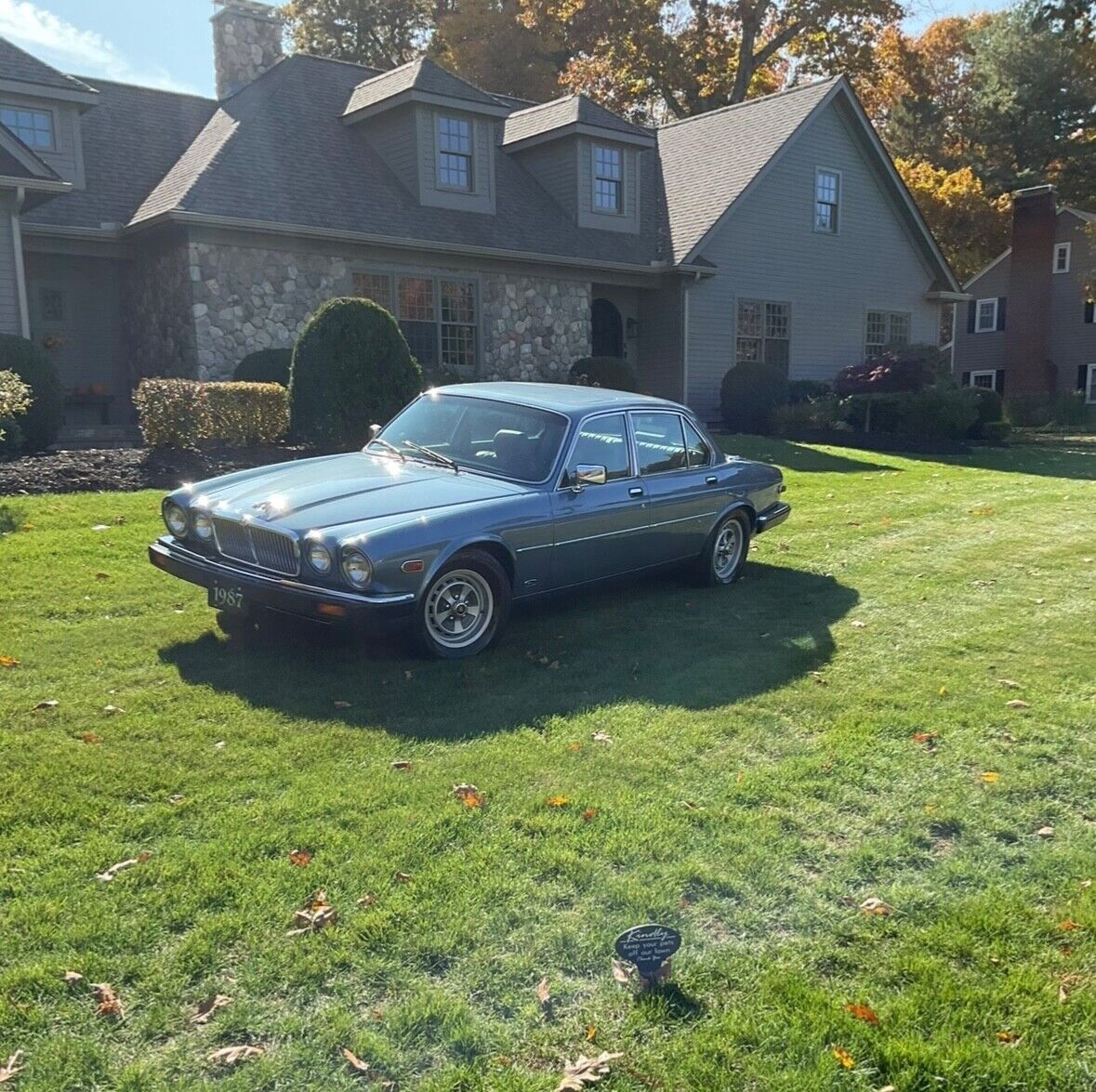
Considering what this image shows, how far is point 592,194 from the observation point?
73.8 ft

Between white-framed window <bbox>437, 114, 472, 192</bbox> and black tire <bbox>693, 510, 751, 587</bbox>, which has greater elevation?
white-framed window <bbox>437, 114, 472, 192</bbox>

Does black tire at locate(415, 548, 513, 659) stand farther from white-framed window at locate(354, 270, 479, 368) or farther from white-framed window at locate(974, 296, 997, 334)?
white-framed window at locate(974, 296, 997, 334)

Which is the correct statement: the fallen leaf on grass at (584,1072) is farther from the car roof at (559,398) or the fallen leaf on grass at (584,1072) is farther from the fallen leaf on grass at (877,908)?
the car roof at (559,398)

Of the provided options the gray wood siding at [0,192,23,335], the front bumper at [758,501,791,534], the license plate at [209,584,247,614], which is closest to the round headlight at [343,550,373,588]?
the license plate at [209,584,247,614]

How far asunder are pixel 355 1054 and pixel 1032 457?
1970 centimetres

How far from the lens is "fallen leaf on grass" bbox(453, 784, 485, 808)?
4.25m

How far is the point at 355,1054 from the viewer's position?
2762 millimetres

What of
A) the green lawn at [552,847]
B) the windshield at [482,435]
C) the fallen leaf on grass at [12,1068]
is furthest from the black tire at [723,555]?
the fallen leaf on grass at [12,1068]

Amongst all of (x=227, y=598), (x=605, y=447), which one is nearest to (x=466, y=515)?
(x=227, y=598)

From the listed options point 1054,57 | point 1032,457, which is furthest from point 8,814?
point 1054,57

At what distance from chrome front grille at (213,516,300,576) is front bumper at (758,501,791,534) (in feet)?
14.3

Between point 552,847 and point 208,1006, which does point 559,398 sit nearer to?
point 552,847

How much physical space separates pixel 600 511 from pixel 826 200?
2115cm

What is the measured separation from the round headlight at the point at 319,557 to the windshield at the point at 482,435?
1.54m
